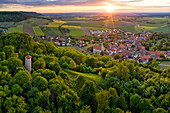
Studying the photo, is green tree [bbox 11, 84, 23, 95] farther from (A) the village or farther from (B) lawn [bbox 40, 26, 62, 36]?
(B) lawn [bbox 40, 26, 62, 36]

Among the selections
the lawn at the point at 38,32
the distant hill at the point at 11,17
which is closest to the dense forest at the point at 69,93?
the lawn at the point at 38,32

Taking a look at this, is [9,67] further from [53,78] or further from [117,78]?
[117,78]

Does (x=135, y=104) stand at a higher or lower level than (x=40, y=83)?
lower

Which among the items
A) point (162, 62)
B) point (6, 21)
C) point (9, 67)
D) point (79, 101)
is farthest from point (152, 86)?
point (6, 21)

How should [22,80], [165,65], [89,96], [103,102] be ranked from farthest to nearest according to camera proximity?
[165,65] → [89,96] → [22,80] → [103,102]

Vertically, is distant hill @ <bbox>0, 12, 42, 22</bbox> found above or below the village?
above

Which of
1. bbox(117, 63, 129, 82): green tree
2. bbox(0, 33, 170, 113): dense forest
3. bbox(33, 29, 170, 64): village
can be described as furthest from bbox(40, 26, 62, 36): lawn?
bbox(117, 63, 129, 82): green tree

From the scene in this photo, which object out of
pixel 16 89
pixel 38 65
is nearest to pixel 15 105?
pixel 16 89

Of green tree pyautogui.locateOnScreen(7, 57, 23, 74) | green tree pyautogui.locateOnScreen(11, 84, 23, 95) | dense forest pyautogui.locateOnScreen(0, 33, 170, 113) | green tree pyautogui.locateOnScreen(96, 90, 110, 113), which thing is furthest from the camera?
green tree pyautogui.locateOnScreen(7, 57, 23, 74)

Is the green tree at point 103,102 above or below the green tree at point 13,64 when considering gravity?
below

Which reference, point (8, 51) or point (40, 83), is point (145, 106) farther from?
point (8, 51)

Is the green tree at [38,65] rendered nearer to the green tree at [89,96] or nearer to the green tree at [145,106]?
the green tree at [89,96]
